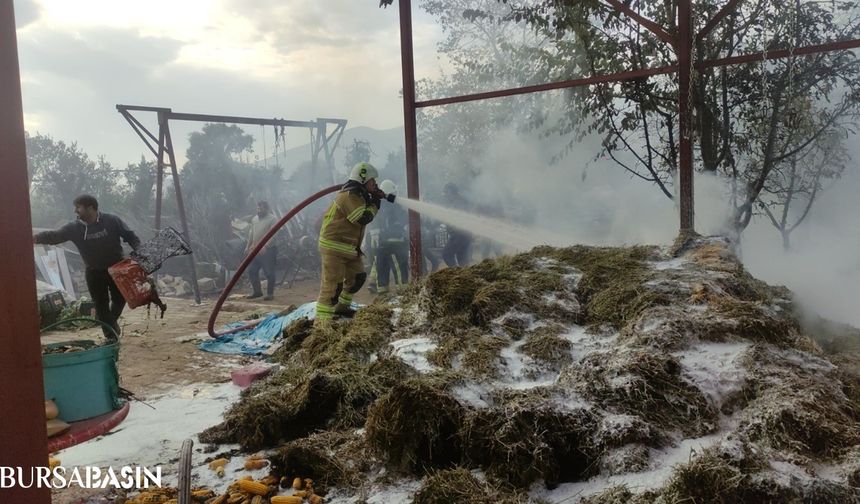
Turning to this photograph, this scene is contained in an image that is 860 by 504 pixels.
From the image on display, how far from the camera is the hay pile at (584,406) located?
91.7 inches

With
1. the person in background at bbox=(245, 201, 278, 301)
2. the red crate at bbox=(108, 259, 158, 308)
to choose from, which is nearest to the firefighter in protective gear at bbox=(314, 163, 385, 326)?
the red crate at bbox=(108, 259, 158, 308)

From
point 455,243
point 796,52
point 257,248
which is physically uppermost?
point 796,52

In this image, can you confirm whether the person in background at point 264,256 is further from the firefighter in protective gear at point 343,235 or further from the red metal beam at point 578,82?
the red metal beam at point 578,82

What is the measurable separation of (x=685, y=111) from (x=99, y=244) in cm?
723

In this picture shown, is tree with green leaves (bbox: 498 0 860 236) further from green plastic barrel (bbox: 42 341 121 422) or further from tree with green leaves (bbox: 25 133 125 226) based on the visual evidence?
tree with green leaves (bbox: 25 133 125 226)

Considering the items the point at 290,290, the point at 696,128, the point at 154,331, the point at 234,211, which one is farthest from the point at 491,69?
the point at 234,211

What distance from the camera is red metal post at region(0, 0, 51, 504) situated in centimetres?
156

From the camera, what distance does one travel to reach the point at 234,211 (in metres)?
16.8

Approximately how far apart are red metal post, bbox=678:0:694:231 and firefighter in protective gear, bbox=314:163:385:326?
3589mm

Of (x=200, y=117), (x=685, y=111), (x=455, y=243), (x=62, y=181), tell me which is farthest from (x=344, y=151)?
(x=685, y=111)

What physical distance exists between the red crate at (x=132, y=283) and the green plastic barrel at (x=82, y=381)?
2.57m

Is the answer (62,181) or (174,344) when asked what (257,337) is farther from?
(62,181)

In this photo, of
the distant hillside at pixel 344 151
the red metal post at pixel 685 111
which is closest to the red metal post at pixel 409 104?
the distant hillside at pixel 344 151

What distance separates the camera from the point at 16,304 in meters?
1.61
